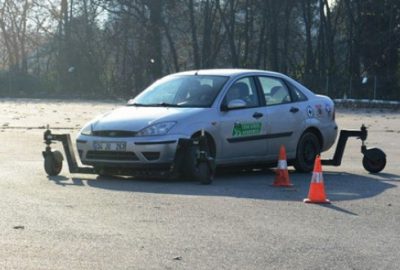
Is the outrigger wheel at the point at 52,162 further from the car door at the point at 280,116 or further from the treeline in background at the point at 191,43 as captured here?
the treeline in background at the point at 191,43

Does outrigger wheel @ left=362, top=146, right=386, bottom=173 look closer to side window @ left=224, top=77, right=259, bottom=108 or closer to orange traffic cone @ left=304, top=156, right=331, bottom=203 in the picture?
side window @ left=224, top=77, right=259, bottom=108

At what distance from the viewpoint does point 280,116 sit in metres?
13.0

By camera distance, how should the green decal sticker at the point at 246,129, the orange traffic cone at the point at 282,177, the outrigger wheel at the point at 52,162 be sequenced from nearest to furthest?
the orange traffic cone at the point at 282,177
the outrigger wheel at the point at 52,162
the green decal sticker at the point at 246,129

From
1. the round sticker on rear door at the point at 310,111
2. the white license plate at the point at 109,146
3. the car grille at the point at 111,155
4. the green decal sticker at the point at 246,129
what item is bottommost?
the car grille at the point at 111,155

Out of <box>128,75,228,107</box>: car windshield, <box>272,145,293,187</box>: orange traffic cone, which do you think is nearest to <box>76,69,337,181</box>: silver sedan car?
<box>128,75,228,107</box>: car windshield

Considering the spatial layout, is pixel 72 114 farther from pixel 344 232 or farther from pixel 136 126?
pixel 344 232

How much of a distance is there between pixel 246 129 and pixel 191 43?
152ft

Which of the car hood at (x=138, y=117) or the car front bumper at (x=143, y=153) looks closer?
the car front bumper at (x=143, y=153)

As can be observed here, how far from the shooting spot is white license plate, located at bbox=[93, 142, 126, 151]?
11.3m

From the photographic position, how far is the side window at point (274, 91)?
13047mm

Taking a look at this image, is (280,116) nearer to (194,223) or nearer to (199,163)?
(199,163)

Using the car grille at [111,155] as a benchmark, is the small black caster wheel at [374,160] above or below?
below

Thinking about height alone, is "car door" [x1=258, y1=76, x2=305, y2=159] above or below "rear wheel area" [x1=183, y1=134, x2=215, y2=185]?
above

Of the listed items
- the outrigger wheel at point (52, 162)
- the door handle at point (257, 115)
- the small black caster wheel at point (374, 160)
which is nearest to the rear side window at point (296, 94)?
the door handle at point (257, 115)
